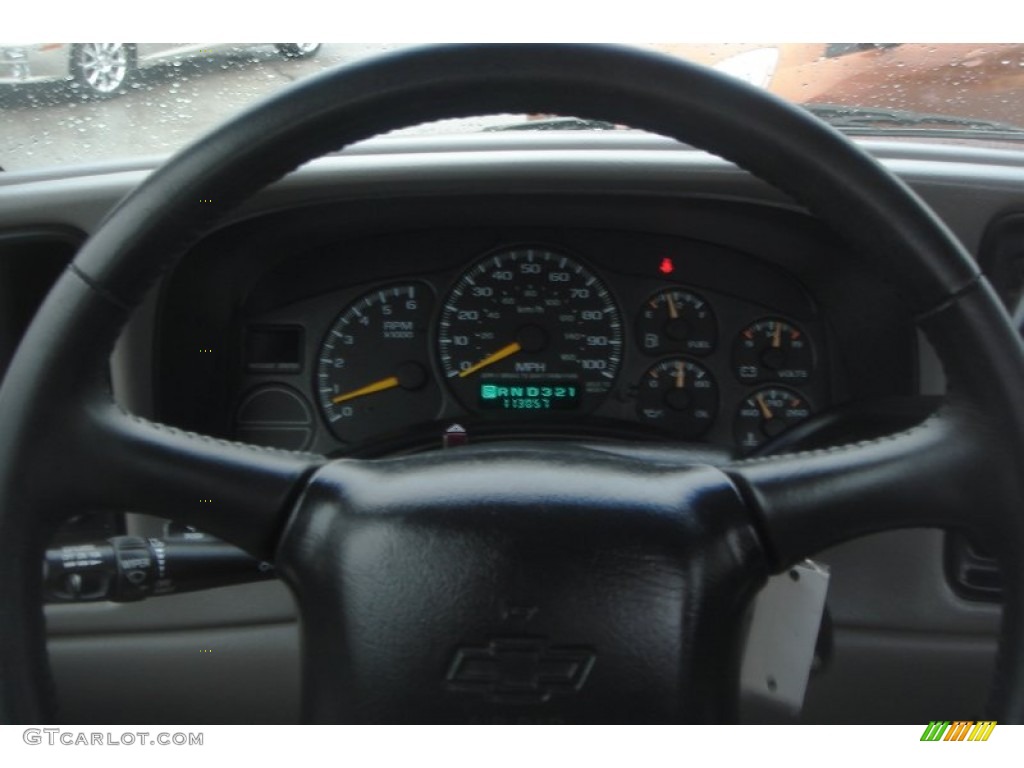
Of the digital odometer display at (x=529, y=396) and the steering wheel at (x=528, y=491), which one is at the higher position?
the steering wheel at (x=528, y=491)

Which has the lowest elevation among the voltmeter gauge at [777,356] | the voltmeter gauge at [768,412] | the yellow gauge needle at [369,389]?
the voltmeter gauge at [768,412]

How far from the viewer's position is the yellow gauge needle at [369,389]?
85.0 inches

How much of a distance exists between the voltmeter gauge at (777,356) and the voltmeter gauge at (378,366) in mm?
530

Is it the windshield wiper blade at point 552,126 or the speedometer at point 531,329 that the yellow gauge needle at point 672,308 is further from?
the windshield wiper blade at point 552,126

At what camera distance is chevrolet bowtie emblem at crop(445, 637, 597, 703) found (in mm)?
1067

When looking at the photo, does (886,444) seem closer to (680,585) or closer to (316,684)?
(680,585)

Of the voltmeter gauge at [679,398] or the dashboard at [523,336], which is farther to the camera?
the voltmeter gauge at [679,398]

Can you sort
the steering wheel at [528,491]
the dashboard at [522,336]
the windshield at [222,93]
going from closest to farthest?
the steering wheel at [528,491] < the windshield at [222,93] < the dashboard at [522,336]

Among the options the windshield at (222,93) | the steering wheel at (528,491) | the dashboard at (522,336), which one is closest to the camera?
the steering wheel at (528,491)

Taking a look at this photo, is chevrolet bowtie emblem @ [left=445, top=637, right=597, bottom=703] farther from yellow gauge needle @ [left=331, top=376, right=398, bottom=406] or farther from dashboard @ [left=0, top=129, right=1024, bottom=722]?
yellow gauge needle @ [left=331, top=376, right=398, bottom=406]

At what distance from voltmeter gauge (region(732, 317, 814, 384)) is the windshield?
35 cm

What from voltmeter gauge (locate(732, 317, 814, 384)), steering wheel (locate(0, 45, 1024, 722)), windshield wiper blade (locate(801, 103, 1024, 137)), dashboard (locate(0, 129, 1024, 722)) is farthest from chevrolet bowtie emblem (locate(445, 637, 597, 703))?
windshield wiper blade (locate(801, 103, 1024, 137))

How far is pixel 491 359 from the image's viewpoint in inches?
85.0

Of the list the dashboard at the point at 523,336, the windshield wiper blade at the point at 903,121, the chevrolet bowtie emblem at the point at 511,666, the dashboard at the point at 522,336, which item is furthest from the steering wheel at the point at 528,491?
the windshield wiper blade at the point at 903,121
